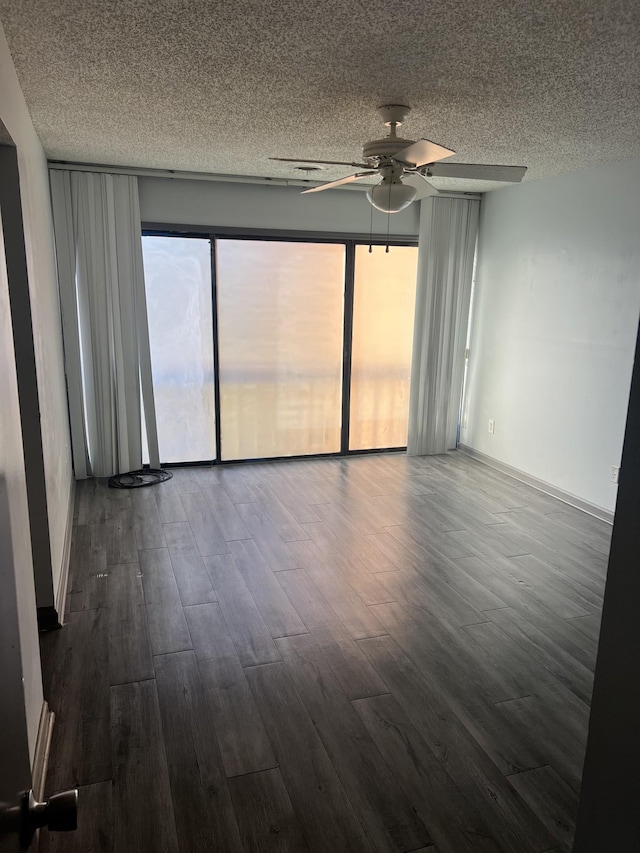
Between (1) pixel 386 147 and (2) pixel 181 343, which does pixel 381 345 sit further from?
(1) pixel 386 147

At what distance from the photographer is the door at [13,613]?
0.85 meters

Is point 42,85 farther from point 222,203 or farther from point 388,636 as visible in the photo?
point 388,636

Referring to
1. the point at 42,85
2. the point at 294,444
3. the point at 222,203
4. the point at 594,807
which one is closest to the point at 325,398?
the point at 294,444

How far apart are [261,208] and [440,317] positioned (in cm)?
202

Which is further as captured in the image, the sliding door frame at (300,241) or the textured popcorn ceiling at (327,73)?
the sliding door frame at (300,241)

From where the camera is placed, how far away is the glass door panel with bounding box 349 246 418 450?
5938 mm

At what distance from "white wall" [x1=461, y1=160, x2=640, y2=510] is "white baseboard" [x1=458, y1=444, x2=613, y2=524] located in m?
0.05

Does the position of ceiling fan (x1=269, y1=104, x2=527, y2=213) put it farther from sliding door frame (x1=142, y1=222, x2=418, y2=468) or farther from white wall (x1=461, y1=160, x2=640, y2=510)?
sliding door frame (x1=142, y1=222, x2=418, y2=468)

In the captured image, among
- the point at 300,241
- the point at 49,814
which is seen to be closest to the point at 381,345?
the point at 300,241

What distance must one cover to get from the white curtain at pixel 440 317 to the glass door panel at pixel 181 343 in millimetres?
2050

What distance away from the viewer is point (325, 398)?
6020 millimetres

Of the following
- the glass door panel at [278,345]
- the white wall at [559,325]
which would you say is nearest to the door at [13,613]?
the glass door panel at [278,345]

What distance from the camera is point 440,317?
596 cm

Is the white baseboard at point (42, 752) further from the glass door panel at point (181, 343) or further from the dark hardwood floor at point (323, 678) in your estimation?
the glass door panel at point (181, 343)
